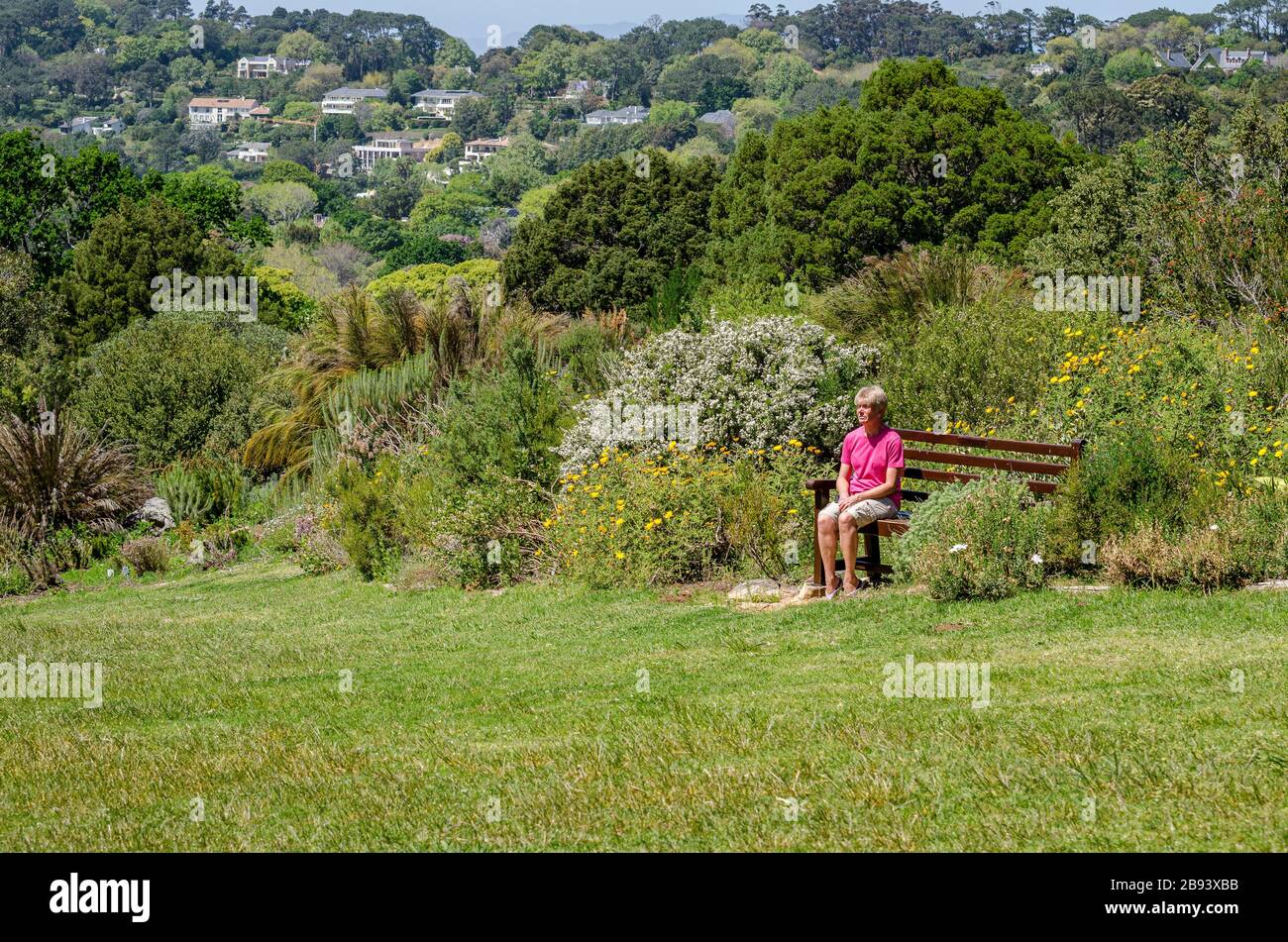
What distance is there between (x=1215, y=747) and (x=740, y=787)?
2.00 metres

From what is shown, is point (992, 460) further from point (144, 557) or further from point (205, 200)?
point (205, 200)

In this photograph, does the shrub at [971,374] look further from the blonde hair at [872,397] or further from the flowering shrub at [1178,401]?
the blonde hair at [872,397]

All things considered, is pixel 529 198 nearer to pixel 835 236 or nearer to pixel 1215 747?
pixel 835 236

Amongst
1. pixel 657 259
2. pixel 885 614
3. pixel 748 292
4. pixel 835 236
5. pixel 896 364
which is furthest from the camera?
pixel 657 259

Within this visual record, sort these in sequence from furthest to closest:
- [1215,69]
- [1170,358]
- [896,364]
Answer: [1215,69] < [896,364] < [1170,358]

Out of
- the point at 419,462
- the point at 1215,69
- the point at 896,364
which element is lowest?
the point at 419,462

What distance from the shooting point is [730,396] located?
1522 cm

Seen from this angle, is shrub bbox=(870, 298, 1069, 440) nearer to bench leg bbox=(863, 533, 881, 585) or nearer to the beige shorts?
bench leg bbox=(863, 533, 881, 585)

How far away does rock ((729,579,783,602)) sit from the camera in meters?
11.4

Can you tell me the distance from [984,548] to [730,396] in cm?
532

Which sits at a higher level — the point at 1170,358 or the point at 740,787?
the point at 1170,358

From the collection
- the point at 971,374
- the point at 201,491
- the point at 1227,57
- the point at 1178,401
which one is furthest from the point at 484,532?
the point at 1227,57
